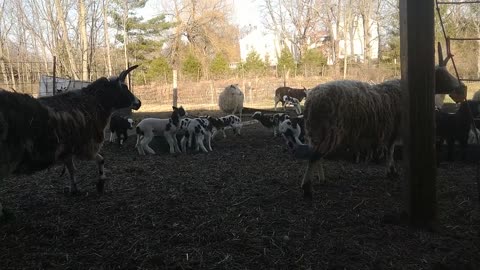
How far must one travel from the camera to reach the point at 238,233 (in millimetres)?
4430

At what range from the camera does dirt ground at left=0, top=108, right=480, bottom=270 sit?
3789mm

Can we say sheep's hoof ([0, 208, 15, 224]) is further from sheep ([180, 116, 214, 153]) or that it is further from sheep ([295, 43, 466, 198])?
sheep ([180, 116, 214, 153])

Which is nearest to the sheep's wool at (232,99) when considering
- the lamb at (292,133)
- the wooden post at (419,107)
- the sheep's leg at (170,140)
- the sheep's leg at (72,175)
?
the sheep's leg at (170,140)

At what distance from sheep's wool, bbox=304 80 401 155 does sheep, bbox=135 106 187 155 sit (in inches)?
220

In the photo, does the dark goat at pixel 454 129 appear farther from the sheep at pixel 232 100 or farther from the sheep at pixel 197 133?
the sheep at pixel 232 100

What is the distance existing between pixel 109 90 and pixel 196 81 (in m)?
33.6

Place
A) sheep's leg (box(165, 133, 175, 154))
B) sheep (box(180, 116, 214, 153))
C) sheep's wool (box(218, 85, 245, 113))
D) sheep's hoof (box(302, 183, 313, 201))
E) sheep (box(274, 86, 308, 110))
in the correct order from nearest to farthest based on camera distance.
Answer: sheep's hoof (box(302, 183, 313, 201)) → sheep's leg (box(165, 133, 175, 154)) → sheep (box(180, 116, 214, 153)) → sheep's wool (box(218, 85, 245, 113)) → sheep (box(274, 86, 308, 110))

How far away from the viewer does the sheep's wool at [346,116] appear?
5.74m

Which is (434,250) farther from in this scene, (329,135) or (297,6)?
(297,6)

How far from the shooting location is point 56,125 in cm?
539

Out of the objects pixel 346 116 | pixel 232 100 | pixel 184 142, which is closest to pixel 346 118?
pixel 346 116

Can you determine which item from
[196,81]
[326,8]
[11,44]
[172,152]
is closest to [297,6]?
[326,8]

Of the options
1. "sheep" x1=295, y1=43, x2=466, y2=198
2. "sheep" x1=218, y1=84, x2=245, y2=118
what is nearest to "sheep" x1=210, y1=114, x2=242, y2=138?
"sheep" x1=218, y1=84, x2=245, y2=118

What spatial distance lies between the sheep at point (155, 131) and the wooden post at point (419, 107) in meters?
7.30
